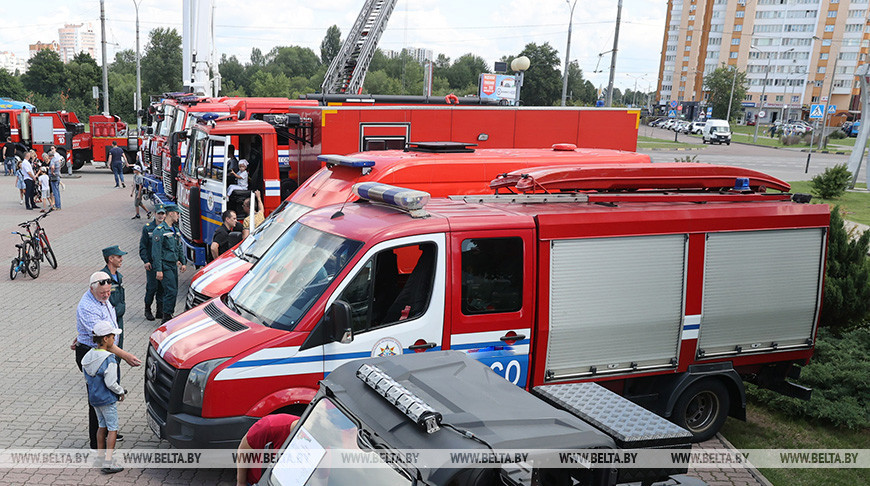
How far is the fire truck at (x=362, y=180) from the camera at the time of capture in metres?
9.24

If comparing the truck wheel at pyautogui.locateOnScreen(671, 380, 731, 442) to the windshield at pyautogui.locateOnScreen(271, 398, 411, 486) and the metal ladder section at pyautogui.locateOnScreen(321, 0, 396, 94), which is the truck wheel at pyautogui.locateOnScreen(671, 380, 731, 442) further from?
the metal ladder section at pyautogui.locateOnScreen(321, 0, 396, 94)

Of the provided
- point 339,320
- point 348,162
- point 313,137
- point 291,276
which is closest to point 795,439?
point 339,320

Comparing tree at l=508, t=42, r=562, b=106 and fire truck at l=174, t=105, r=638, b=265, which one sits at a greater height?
tree at l=508, t=42, r=562, b=106

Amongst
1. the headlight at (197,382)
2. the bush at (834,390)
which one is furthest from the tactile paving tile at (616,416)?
the bush at (834,390)

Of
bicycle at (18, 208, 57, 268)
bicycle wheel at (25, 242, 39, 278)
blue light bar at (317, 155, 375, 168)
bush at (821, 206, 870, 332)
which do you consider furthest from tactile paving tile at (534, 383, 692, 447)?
bicycle at (18, 208, 57, 268)

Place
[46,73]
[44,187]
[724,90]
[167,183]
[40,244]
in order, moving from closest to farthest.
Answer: [40,244], [167,183], [44,187], [46,73], [724,90]

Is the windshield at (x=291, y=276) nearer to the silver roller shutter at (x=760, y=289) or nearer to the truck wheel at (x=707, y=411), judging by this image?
the silver roller shutter at (x=760, y=289)

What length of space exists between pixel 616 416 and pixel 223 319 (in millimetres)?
3585

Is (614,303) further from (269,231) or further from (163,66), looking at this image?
(163,66)

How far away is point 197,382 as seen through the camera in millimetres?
5738

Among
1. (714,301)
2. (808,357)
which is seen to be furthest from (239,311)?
(808,357)

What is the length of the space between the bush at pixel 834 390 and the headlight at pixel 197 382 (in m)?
6.56

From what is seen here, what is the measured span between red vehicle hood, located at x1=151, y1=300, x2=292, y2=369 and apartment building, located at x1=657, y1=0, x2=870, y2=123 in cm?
9843

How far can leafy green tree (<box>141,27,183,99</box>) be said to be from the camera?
72.8 meters
